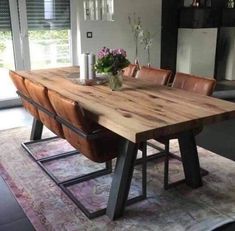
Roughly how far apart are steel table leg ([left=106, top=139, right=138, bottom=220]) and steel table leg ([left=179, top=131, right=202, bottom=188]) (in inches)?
21.6

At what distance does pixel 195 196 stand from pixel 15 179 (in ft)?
4.81

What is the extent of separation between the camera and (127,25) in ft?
17.3

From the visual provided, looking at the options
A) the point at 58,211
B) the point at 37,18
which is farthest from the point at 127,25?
the point at 58,211

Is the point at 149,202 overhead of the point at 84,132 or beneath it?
beneath

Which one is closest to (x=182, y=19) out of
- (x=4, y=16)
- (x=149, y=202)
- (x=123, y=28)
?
(x=123, y=28)

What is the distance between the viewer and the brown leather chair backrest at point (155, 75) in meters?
2.94

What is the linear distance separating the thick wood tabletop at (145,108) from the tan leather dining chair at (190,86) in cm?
18

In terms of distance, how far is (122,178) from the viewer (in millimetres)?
2062

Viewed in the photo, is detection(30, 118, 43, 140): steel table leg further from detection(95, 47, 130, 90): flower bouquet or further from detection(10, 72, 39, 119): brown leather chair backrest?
detection(95, 47, 130, 90): flower bouquet

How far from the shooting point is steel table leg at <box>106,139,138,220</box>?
204 cm

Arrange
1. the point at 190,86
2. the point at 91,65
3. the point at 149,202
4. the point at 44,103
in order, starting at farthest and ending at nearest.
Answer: the point at 91,65 → the point at 190,86 → the point at 44,103 → the point at 149,202

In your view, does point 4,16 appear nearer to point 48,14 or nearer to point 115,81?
point 48,14

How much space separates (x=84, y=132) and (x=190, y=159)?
940 mm

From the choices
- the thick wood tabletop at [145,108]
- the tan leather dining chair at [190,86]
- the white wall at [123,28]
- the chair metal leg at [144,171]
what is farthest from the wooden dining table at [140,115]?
the white wall at [123,28]
